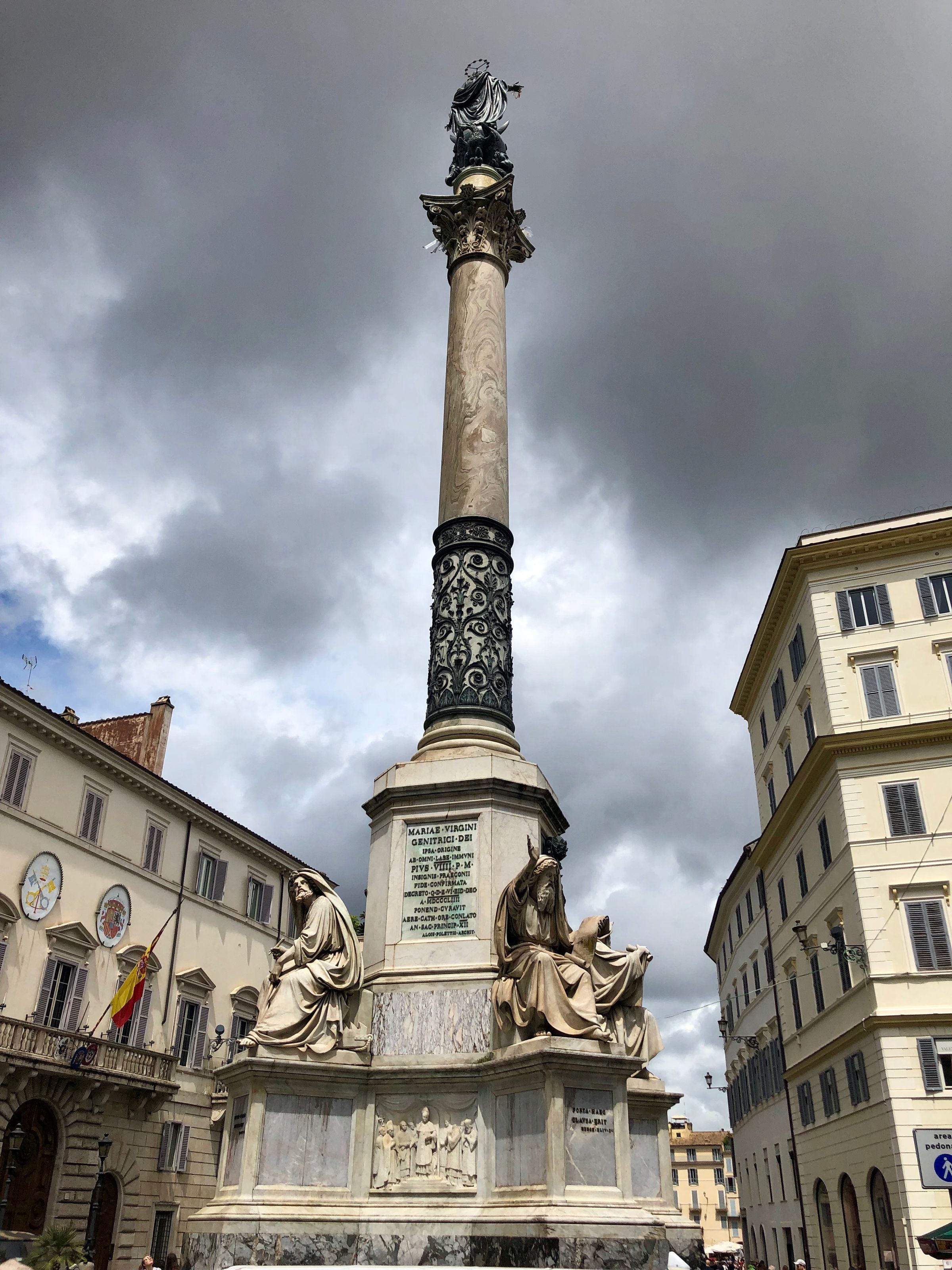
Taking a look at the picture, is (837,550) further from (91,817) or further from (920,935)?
(91,817)

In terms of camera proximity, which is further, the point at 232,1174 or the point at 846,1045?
the point at 846,1045

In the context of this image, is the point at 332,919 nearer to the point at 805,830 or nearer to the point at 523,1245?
the point at 523,1245

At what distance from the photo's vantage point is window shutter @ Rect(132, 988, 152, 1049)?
3491 cm

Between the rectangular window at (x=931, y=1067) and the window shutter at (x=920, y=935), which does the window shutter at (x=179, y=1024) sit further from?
the window shutter at (x=920, y=935)

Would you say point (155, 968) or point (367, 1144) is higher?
point (155, 968)

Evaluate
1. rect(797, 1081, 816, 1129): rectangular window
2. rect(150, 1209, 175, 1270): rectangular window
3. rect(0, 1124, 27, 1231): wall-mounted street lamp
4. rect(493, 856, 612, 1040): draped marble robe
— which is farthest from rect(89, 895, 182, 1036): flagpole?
rect(493, 856, 612, 1040): draped marble robe

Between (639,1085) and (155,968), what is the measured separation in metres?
28.9

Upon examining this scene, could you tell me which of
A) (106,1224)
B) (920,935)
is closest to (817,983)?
(920,935)

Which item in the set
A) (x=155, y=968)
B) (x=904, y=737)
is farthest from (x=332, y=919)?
(x=155, y=968)

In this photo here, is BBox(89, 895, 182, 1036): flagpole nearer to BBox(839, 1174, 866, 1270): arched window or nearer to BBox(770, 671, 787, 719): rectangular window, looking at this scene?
BBox(839, 1174, 866, 1270): arched window

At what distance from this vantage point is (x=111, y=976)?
113 ft

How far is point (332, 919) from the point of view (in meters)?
12.0

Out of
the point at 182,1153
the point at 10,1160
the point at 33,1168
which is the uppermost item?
→ the point at 182,1153

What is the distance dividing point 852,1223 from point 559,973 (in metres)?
27.0
